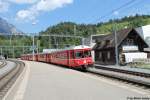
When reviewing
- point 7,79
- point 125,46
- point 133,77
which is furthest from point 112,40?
point 133,77

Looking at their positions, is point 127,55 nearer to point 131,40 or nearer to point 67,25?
point 131,40

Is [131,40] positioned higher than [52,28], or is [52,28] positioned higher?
[52,28]

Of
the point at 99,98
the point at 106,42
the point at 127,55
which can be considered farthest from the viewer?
the point at 106,42

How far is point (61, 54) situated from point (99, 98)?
34.1 metres

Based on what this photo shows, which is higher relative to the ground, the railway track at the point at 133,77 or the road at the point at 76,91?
the railway track at the point at 133,77

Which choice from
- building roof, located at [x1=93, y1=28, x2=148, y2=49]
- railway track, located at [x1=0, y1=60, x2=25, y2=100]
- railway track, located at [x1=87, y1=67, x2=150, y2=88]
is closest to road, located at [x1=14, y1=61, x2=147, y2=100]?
railway track, located at [x1=0, y1=60, x2=25, y2=100]

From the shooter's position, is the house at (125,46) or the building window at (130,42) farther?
the building window at (130,42)

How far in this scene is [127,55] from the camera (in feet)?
200

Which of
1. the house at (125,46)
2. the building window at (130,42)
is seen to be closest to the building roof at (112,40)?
the house at (125,46)

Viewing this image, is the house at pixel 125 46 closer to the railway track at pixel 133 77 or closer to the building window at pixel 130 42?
the building window at pixel 130 42

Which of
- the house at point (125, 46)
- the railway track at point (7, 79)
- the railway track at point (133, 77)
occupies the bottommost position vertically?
the railway track at point (7, 79)

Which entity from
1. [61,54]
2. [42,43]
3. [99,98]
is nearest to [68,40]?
[42,43]

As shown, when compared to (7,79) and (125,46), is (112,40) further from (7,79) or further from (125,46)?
(7,79)

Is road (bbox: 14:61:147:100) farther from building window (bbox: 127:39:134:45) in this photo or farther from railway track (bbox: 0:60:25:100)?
building window (bbox: 127:39:134:45)
